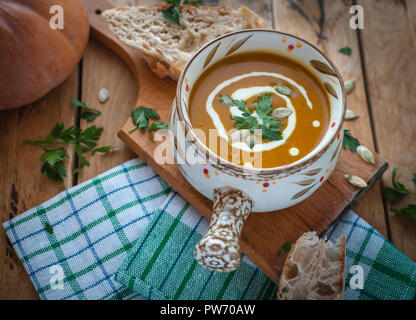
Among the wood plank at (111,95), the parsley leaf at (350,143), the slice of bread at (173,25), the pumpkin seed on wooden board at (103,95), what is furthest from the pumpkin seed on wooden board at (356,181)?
the pumpkin seed on wooden board at (103,95)

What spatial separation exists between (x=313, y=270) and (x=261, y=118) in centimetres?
49

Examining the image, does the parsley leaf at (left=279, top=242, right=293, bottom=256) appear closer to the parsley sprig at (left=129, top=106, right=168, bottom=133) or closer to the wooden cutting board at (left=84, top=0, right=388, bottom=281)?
the wooden cutting board at (left=84, top=0, right=388, bottom=281)

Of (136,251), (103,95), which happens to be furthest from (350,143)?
(103,95)

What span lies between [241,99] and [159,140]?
40 cm

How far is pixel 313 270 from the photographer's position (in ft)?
3.99

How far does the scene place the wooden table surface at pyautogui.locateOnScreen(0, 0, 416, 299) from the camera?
4.97ft

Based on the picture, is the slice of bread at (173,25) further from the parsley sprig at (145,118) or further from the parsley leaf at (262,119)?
the parsley leaf at (262,119)

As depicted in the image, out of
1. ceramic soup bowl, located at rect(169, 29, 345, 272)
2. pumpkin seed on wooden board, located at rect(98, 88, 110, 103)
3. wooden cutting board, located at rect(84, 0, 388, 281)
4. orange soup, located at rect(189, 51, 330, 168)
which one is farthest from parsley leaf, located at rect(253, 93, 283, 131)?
pumpkin seed on wooden board, located at rect(98, 88, 110, 103)

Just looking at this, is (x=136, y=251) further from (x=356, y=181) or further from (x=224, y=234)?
(x=356, y=181)

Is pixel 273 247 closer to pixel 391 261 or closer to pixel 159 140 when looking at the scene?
pixel 391 261

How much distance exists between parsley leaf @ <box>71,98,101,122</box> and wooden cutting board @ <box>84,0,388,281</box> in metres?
0.17

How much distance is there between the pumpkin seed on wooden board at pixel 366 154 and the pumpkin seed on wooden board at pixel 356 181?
91 mm

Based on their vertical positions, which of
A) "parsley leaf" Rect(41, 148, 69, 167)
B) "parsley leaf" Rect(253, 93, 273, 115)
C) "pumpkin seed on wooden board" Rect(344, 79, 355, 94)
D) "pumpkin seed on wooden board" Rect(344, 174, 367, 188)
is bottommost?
"parsley leaf" Rect(41, 148, 69, 167)

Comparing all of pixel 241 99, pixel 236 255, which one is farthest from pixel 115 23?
pixel 236 255
